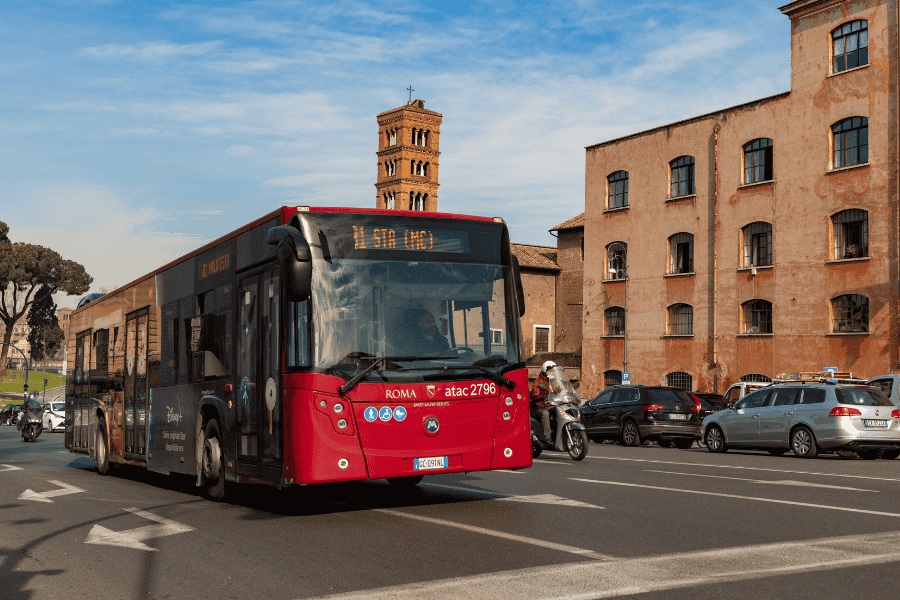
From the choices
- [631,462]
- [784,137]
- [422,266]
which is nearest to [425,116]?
[784,137]

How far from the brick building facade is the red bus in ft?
100

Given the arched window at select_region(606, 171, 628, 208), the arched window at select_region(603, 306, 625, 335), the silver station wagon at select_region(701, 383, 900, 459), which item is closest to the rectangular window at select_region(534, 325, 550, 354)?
the arched window at select_region(603, 306, 625, 335)

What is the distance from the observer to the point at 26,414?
33.1 metres

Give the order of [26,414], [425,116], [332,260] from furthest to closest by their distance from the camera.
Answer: [425,116], [26,414], [332,260]

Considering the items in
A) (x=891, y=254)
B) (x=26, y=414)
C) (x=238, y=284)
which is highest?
(x=891, y=254)

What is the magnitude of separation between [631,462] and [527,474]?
11.7 feet

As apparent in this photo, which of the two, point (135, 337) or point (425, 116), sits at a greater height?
point (425, 116)

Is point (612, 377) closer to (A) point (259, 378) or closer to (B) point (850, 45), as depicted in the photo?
(B) point (850, 45)

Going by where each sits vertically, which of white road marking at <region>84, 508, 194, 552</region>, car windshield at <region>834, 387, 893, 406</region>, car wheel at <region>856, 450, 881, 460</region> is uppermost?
car windshield at <region>834, 387, 893, 406</region>

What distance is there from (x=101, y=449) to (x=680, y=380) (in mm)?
31844

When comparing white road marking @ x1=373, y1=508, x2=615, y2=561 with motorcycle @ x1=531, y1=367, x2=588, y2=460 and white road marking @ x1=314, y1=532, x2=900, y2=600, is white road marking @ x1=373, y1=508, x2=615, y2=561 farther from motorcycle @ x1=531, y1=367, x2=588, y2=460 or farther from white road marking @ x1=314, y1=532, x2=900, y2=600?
motorcycle @ x1=531, y1=367, x2=588, y2=460

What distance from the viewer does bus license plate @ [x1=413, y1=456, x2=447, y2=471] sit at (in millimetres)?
9414

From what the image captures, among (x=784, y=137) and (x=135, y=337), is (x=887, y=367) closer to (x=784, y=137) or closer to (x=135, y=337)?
(x=784, y=137)

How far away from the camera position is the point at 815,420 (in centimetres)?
1983
